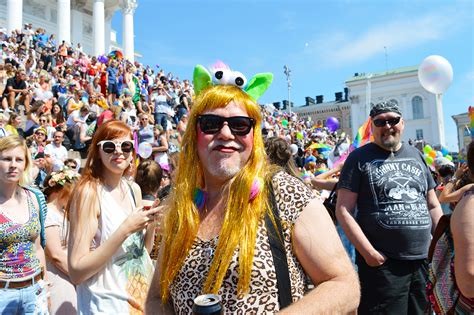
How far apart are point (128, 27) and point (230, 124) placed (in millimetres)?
39283

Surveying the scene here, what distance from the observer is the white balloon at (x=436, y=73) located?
796cm

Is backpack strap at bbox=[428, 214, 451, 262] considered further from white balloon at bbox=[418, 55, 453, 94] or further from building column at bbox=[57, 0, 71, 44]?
building column at bbox=[57, 0, 71, 44]

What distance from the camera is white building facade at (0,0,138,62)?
105 feet

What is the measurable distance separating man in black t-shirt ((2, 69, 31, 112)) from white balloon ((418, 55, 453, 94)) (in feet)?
31.1

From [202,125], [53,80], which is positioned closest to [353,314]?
[202,125]

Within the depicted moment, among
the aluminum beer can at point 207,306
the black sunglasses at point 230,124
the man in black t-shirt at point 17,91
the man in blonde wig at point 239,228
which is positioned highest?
the man in black t-shirt at point 17,91

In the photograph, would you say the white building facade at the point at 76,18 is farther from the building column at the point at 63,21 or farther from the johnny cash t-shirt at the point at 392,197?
the johnny cash t-shirt at the point at 392,197

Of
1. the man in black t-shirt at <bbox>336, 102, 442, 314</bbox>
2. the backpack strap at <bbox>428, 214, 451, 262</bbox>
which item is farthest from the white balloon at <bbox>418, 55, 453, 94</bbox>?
the backpack strap at <bbox>428, 214, 451, 262</bbox>

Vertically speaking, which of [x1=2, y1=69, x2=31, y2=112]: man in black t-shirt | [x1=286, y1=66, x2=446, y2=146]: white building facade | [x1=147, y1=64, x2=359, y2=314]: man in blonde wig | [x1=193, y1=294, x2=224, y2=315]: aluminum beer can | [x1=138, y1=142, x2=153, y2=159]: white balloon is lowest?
[x1=193, y1=294, x2=224, y2=315]: aluminum beer can

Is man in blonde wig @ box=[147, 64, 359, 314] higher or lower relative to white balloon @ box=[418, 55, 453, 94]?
lower

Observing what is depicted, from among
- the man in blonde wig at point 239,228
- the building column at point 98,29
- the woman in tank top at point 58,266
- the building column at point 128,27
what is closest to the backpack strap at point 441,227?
the man in blonde wig at point 239,228

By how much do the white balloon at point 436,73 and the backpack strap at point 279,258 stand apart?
25.4 ft

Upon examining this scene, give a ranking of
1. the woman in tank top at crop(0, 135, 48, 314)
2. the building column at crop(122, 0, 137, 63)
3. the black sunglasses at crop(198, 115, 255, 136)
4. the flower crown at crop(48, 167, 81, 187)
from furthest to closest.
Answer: the building column at crop(122, 0, 137, 63)
the flower crown at crop(48, 167, 81, 187)
the woman in tank top at crop(0, 135, 48, 314)
the black sunglasses at crop(198, 115, 255, 136)

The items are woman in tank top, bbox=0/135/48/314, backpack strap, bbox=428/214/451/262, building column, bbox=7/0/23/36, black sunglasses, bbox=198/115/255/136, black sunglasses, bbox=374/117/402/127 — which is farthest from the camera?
building column, bbox=7/0/23/36
